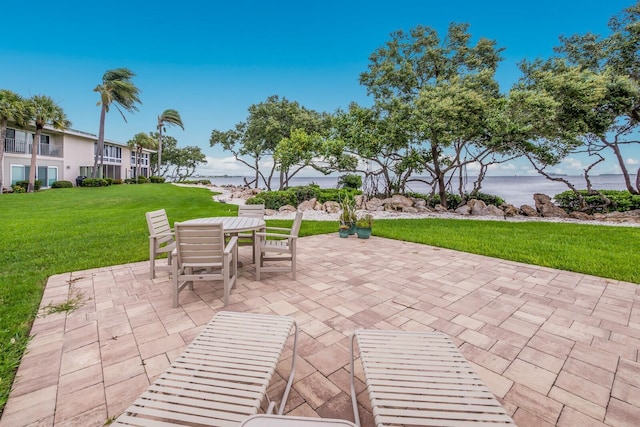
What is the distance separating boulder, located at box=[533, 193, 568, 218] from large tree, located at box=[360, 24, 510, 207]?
10.9 ft

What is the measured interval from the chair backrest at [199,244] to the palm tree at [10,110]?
21.3 meters

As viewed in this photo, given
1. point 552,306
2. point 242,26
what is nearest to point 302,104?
point 242,26

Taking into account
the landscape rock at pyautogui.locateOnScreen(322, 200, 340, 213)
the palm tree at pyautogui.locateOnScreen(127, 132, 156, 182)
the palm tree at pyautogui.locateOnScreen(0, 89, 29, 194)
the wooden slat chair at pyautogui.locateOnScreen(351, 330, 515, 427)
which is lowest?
the wooden slat chair at pyautogui.locateOnScreen(351, 330, 515, 427)

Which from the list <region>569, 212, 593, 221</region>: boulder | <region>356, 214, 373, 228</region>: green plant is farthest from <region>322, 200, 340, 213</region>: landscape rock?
<region>569, 212, 593, 221</region>: boulder

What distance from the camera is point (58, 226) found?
8055 mm

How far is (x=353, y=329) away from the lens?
2.74m

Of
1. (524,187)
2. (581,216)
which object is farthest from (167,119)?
(524,187)

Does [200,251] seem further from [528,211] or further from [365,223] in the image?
[528,211]

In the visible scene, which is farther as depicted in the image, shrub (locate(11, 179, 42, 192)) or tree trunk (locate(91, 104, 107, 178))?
tree trunk (locate(91, 104, 107, 178))

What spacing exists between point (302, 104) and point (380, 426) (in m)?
21.9

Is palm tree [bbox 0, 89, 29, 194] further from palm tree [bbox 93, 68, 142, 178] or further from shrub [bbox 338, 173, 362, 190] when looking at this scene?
shrub [bbox 338, 173, 362, 190]

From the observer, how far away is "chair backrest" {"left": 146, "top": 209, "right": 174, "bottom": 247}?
4000 mm

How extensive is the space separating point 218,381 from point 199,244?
194 centimetres

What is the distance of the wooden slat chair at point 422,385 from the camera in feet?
4.01
